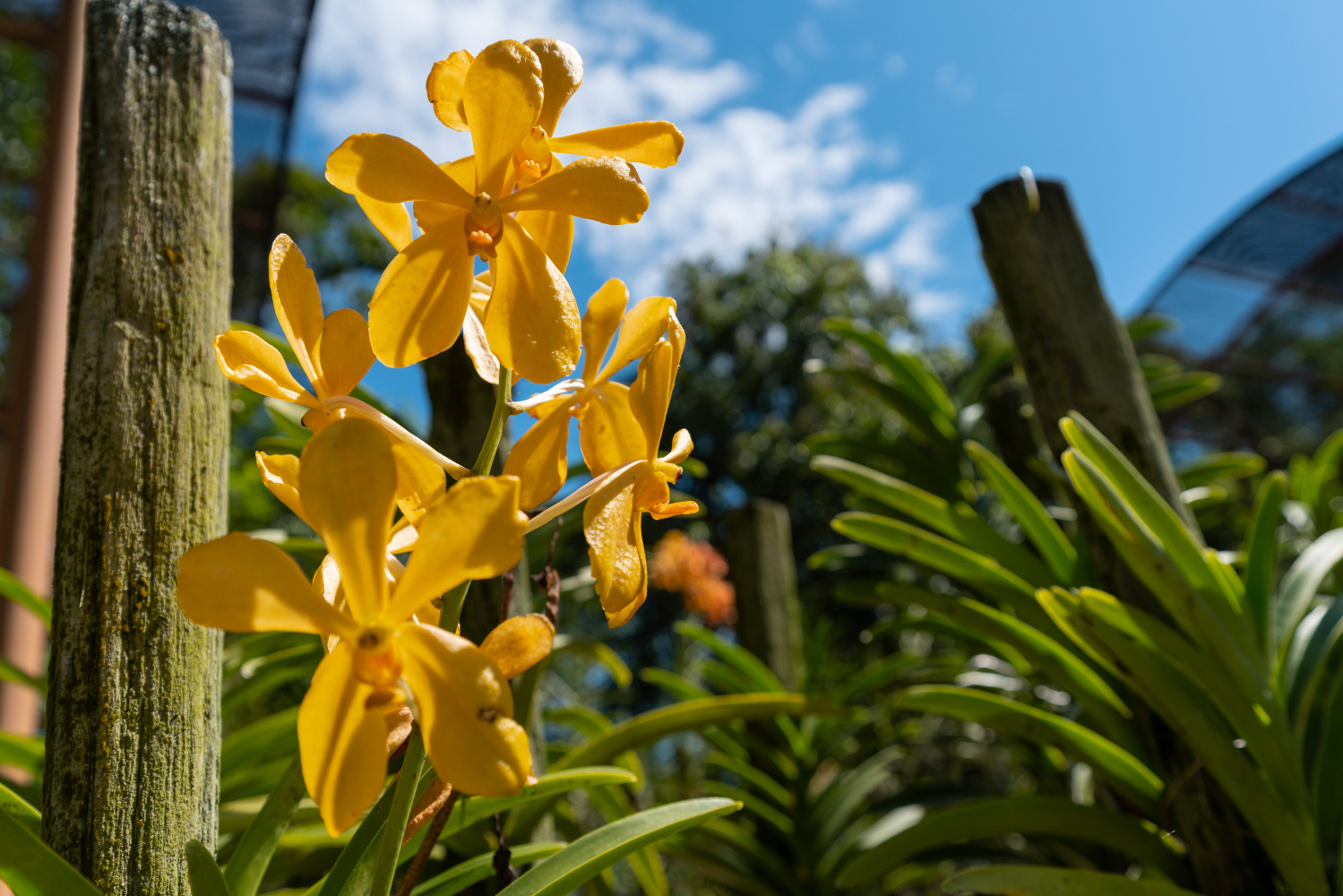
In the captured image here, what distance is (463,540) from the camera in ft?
1.04

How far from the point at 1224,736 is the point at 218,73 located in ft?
3.90

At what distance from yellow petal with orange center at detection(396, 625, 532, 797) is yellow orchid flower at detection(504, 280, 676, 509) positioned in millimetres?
102

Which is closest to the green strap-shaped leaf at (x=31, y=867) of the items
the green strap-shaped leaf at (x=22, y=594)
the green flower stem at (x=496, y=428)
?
the green flower stem at (x=496, y=428)

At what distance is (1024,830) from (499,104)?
0.93 metres

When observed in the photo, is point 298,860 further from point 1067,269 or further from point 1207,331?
point 1207,331

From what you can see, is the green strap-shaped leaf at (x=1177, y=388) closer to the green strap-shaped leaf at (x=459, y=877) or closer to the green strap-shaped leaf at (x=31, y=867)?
the green strap-shaped leaf at (x=459, y=877)

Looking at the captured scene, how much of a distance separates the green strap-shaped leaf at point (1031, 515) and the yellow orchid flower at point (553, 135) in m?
0.71

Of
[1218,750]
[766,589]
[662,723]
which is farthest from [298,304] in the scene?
[766,589]

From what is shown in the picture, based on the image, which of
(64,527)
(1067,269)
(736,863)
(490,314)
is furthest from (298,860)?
(1067,269)

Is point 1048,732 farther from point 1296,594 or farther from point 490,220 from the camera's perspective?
point 490,220

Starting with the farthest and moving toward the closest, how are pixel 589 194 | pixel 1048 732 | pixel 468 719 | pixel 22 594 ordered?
pixel 22 594, pixel 1048 732, pixel 589 194, pixel 468 719

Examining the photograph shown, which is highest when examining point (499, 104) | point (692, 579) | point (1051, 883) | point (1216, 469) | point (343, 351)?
point (692, 579)

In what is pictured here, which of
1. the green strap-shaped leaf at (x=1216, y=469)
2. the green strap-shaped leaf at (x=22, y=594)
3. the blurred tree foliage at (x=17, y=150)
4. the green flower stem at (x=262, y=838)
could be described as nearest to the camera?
the green flower stem at (x=262, y=838)

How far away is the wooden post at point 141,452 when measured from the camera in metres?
0.49
